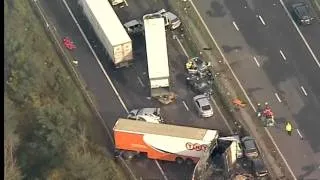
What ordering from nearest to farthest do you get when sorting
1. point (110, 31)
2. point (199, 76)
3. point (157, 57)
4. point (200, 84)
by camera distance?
point (157, 57), point (200, 84), point (199, 76), point (110, 31)

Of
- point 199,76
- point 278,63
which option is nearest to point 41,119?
point 199,76

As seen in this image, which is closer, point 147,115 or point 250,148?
point 250,148

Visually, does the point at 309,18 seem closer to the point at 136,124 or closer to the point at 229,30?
the point at 229,30

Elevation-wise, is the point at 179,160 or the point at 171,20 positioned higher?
the point at 171,20

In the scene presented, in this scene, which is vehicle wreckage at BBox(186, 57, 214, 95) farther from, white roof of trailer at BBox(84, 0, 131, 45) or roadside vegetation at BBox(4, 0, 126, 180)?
roadside vegetation at BBox(4, 0, 126, 180)

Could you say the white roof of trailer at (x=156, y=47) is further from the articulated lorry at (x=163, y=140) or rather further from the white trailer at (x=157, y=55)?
the articulated lorry at (x=163, y=140)

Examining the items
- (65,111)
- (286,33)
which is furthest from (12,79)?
(286,33)

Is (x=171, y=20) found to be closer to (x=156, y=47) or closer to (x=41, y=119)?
(x=156, y=47)

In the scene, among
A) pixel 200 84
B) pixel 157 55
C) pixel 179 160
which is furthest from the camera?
pixel 200 84

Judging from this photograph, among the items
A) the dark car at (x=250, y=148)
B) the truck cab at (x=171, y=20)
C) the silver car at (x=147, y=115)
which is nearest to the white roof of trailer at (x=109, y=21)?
the truck cab at (x=171, y=20)
